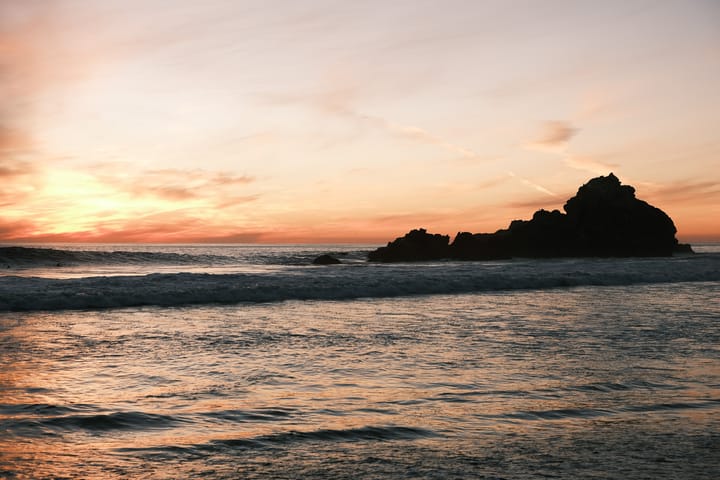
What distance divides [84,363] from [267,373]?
2.63 m

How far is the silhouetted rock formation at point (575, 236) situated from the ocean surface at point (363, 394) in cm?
4148

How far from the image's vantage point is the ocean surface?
4.12 meters

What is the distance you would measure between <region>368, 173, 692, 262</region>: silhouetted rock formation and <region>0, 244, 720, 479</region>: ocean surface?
41.5 metres

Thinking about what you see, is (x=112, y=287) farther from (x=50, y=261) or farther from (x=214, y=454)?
(x=50, y=261)

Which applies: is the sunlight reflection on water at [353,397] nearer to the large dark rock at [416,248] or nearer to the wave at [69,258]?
the wave at [69,258]

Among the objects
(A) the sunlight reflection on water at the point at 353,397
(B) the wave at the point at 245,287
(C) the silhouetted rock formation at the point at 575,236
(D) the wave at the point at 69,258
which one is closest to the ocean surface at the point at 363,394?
(A) the sunlight reflection on water at the point at 353,397

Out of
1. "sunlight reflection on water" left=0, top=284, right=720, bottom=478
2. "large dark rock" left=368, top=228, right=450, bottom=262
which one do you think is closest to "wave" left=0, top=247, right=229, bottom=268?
"large dark rock" left=368, top=228, right=450, bottom=262

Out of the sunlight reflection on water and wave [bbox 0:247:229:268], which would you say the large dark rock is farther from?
the sunlight reflection on water

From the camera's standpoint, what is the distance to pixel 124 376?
705 centimetres

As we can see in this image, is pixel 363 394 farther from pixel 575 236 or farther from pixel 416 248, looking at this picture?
pixel 575 236

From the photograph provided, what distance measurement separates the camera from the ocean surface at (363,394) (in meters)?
4.12

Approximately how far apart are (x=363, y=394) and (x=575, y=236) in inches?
2147

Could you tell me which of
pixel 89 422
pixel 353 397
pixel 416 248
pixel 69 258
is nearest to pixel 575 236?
pixel 416 248

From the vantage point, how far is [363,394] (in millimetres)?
6148
